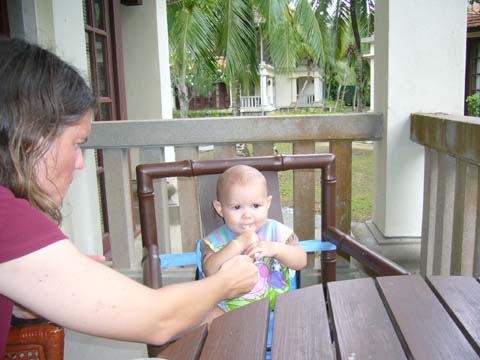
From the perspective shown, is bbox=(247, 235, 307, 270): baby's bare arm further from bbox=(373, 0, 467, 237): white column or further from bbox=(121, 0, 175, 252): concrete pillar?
bbox=(121, 0, 175, 252): concrete pillar

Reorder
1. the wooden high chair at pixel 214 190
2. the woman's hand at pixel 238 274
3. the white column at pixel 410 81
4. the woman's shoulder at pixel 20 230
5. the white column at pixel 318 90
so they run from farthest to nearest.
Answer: the white column at pixel 318 90 → the white column at pixel 410 81 → the wooden high chair at pixel 214 190 → the woman's hand at pixel 238 274 → the woman's shoulder at pixel 20 230

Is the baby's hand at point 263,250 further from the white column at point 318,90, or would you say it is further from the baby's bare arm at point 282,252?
the white column at point 318,90

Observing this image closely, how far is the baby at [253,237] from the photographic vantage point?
1.72m

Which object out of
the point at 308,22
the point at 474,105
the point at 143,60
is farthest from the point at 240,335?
the point at 308,22

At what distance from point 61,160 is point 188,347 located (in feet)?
1.54

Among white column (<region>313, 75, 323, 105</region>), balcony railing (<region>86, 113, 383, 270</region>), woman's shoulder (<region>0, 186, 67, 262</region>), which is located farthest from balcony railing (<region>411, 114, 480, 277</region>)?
white column (<region>313, 75, 323, 105</region>)

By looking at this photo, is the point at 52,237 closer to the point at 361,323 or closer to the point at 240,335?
the point at 240,335

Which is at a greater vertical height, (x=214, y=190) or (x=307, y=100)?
(x=307, y=100)

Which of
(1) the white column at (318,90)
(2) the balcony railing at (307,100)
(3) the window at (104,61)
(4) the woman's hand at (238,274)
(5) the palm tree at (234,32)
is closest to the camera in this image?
(4) the woman's hand at (238,274)

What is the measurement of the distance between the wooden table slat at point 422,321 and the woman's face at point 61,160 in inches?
30.6

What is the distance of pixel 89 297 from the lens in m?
0.82

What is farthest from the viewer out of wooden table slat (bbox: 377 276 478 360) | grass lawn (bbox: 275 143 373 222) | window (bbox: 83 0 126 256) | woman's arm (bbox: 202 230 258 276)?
grass lawn (bbox: 275 143 373 222)

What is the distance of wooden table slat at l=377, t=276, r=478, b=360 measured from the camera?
34.4 inches

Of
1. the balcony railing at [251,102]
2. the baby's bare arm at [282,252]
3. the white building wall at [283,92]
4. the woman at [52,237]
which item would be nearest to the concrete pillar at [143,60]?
Result: the baby's bare arm at [282,252]
